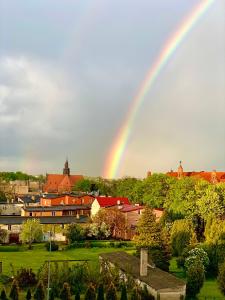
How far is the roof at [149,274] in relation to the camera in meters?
27.1

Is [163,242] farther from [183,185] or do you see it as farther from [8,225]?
[8,225]

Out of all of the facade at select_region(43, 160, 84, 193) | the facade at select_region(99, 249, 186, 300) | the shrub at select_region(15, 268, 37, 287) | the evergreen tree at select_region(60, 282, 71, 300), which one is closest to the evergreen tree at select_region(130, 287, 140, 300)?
the facade at select_region(99, 249, 186, 300)

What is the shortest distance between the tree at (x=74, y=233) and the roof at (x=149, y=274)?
2243 cm

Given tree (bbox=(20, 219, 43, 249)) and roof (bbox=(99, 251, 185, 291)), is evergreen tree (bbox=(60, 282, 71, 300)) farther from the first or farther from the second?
tree (bbox=(20, 219, 43, 249))

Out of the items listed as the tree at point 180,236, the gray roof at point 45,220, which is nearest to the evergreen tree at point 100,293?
the tree at point 180,236

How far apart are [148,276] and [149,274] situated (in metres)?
0.53

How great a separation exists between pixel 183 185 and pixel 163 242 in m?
21.8

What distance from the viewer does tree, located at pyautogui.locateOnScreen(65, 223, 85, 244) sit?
193 feet

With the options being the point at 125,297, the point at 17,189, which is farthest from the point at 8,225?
the point at 17,189

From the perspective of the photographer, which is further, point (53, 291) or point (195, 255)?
point (195, 255)

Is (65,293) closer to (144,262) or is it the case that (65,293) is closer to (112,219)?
(144,262)

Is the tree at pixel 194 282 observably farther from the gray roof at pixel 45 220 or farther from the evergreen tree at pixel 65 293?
the gray roof at pixel 45 220

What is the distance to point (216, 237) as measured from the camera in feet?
136

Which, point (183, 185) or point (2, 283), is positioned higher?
point (183, 185)
